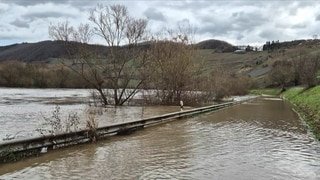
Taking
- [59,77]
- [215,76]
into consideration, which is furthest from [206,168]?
[59,77]

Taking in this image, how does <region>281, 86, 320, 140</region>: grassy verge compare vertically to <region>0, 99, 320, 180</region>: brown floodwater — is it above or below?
above

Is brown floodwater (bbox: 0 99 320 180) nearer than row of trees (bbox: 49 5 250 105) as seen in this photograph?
Yes

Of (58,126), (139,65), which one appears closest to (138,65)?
(139,65)

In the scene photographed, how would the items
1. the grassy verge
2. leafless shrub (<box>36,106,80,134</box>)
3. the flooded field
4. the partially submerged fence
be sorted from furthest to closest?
the grassy verge → the flooded field → leafless shrub (<box>36,106,80,134</box>) → the partially submerged fence

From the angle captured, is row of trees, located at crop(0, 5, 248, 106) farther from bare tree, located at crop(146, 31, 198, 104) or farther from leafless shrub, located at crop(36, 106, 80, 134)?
leafless shrub, located at crop(36, 106, 80, 134)


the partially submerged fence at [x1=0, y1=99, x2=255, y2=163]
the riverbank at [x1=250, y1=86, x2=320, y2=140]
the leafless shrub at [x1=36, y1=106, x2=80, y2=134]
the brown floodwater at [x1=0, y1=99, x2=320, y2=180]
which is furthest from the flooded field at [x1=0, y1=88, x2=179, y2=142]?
the riverbank at [x1=250, y1=86, x2=320, y2=140]

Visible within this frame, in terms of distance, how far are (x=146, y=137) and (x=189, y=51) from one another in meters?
26.6

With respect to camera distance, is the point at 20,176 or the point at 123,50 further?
the point at 123,50

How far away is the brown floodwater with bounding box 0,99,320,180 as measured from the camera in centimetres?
1107

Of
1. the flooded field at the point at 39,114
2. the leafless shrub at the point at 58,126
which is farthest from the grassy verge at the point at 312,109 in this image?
the flooded field at the point at 39,114

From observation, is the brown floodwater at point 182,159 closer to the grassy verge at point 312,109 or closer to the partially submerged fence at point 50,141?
the partially submerged fence at point 50,141

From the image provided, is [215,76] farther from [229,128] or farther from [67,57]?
[229,128]

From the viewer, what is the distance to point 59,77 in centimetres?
12694

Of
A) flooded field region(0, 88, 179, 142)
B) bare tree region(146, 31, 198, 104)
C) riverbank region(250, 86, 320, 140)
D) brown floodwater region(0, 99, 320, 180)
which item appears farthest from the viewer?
bare tree region(146, 31, 198, 104)
